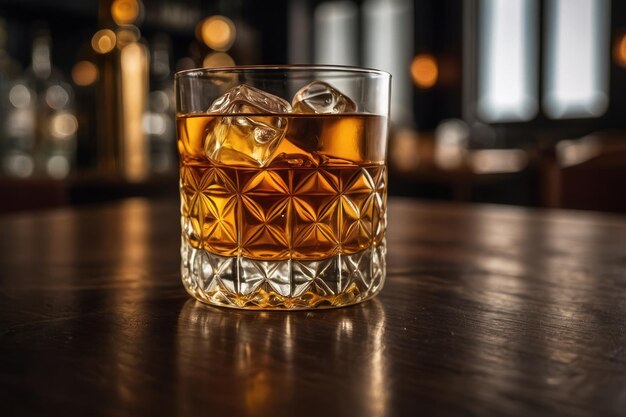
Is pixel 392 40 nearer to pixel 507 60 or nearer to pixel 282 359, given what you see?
pixel 507 60

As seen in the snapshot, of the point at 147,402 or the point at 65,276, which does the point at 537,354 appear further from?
the point at 65,276

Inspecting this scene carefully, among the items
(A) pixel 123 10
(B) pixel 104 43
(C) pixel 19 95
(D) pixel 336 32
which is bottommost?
(C) pixel 19 95

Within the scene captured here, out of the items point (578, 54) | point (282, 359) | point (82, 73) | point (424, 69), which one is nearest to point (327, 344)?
point (282, 359)

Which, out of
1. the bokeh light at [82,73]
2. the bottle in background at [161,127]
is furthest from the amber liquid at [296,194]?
the bokeh light at [82,73]

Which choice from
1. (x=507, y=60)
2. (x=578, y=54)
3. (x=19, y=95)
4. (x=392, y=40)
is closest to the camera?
(x=19, y=95)

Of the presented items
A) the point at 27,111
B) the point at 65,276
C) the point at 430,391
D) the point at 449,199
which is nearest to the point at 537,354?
the point at 430,391

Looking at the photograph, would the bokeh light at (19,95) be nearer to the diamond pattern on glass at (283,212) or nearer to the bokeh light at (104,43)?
the bokeh light at (104,43)

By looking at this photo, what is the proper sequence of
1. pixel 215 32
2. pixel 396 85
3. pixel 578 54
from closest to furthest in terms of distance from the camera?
pixel 215 32 < pixel 578 54 < pixel 396 85
